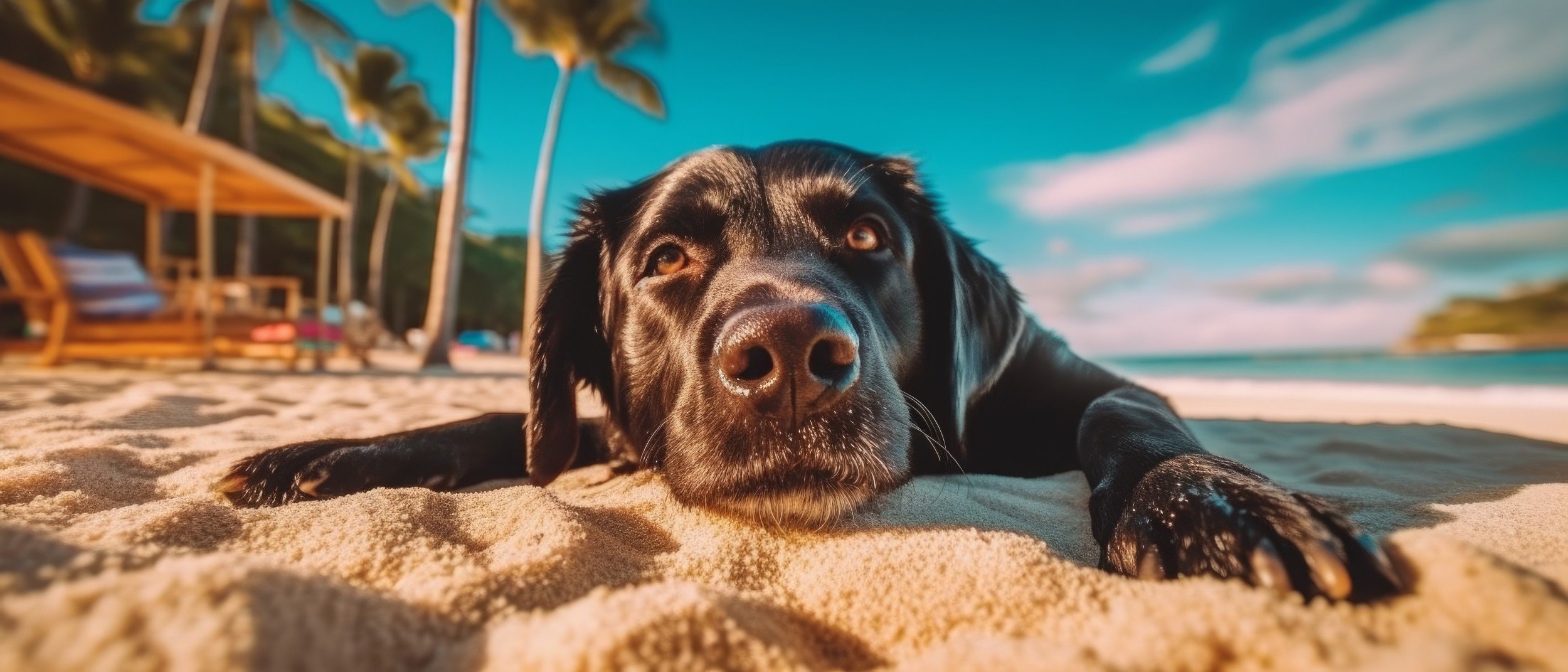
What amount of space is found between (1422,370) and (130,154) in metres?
36.1

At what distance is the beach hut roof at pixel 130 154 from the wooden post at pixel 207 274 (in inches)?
10.8

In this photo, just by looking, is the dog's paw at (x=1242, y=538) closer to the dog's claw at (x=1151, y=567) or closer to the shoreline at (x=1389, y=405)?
the dog's claw at (x=1151, y=567)

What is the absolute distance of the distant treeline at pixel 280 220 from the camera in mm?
22609

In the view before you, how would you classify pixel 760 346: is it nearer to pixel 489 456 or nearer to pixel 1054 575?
pixel 1054 575

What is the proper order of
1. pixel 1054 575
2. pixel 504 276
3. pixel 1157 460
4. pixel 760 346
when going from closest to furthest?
1. pixel 1054 575
2. pixel 760 346
3. pixel 1157 460
4. pixel 504 276

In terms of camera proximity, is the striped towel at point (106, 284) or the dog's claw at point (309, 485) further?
the striped towel at point (106, 284)

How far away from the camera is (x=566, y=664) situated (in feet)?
2.56

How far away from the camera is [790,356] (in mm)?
1361

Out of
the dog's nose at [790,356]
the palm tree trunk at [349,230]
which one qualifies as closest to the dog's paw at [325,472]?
the dog's nose at [790,356]

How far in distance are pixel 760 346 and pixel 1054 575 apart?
0.69m

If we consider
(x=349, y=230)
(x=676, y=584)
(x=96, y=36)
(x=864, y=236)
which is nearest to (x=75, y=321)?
(x=864, y=236)

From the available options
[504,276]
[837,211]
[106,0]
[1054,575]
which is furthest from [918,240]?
[504,276]

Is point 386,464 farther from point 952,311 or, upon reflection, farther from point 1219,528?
point 1219,528

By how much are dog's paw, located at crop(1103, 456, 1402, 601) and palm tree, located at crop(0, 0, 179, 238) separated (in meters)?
31.8
